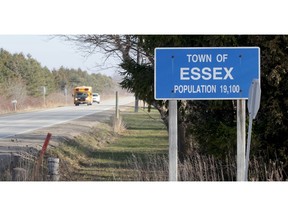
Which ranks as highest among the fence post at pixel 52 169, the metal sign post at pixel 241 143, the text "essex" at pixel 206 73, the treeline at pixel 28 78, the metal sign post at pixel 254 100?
the treeline at pixel 28 78

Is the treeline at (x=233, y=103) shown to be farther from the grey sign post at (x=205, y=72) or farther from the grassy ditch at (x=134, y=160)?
the grey sign post at (x=205, y=72)

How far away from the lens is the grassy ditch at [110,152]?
56.1 ft

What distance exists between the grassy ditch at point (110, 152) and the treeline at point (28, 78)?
79.7ft

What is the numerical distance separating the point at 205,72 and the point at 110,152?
47.2 feet

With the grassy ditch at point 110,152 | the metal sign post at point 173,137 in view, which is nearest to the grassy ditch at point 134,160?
the grassy ditch at point 110,152

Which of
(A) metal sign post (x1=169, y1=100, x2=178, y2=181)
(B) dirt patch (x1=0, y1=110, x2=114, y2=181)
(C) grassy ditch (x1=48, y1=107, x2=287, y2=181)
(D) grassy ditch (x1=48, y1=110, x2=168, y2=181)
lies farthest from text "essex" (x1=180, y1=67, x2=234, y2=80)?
(B) dirt patch (x1=0, y1=110, x2=114, y2=181)

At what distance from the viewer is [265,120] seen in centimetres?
1308

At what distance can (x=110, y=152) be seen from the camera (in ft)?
77.0

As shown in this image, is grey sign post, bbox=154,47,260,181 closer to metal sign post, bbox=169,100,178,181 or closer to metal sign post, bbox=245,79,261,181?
metal sign post, bbox=169,100,178,181

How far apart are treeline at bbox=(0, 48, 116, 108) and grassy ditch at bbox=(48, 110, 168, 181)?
2430 cm

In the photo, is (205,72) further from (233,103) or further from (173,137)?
(233,103)

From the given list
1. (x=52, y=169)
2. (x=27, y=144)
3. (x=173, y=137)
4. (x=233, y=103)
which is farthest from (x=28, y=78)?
(x=173, y=137)

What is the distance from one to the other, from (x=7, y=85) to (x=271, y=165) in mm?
46952

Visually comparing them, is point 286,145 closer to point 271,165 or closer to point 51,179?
point 271,165
